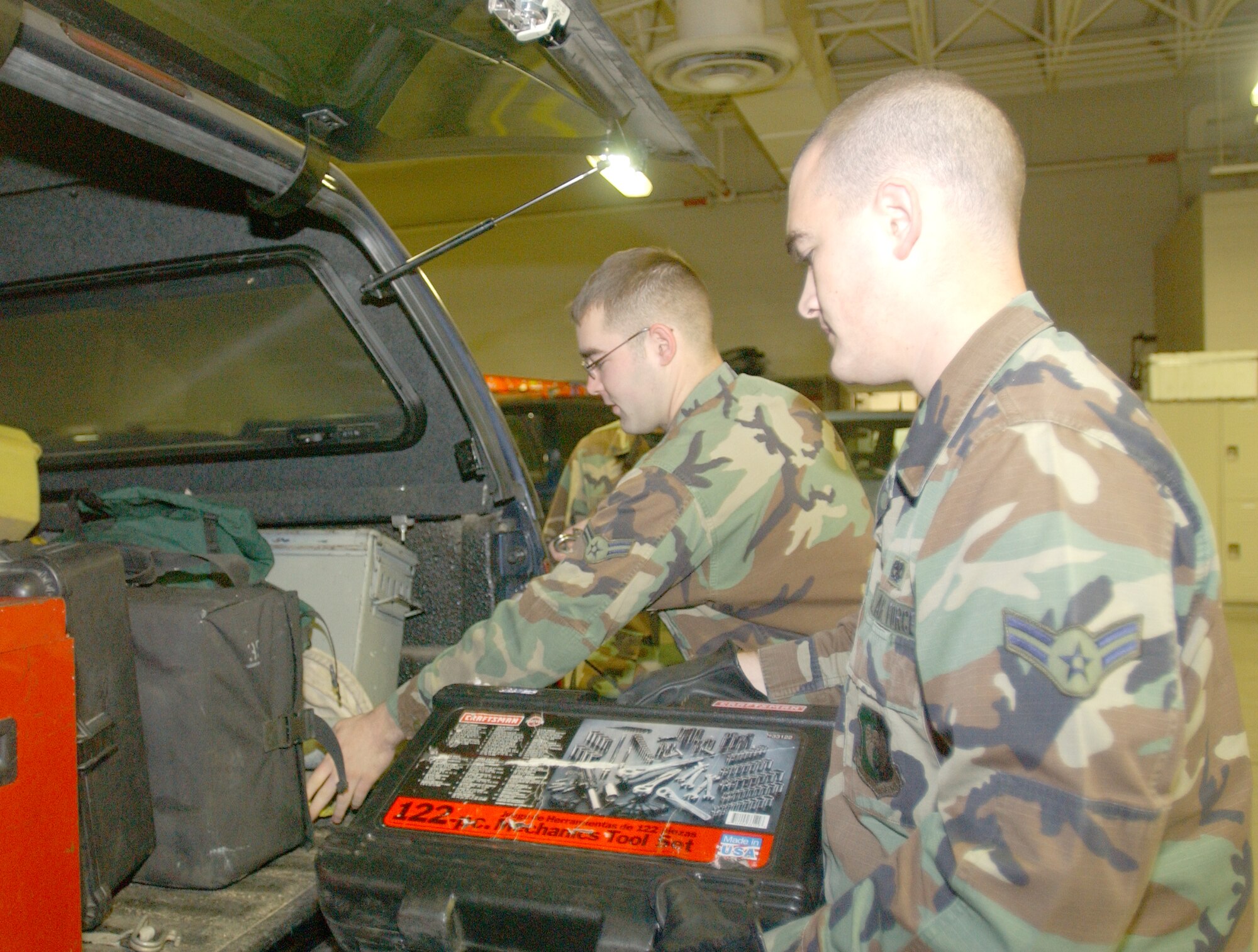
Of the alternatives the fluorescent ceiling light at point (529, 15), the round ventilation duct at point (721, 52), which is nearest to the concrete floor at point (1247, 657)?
the fluorescent ceiling light at point (529, 15)

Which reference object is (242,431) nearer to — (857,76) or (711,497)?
(711,497)

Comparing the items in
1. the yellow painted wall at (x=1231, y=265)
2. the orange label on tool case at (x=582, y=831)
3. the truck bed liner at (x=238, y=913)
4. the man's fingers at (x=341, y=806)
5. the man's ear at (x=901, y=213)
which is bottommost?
the truck bed liner at (x=238, y=913)

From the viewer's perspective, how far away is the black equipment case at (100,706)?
1.27m

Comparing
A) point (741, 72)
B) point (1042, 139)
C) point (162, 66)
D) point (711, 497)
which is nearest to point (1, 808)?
point (162, 66)

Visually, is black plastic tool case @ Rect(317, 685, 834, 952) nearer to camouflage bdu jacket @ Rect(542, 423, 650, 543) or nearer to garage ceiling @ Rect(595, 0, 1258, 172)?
camouflage bdu jacket @ Rect(542, 423, 650, 543)

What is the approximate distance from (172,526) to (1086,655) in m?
1.93

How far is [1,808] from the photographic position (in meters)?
1.05

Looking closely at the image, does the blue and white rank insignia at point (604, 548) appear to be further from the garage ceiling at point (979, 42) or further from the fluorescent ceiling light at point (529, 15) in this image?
the garage ceiling at point (979, 42)

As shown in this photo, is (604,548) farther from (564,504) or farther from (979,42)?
(979,42)

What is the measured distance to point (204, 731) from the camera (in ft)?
4.84

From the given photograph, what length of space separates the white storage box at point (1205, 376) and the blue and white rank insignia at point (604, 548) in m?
7.79

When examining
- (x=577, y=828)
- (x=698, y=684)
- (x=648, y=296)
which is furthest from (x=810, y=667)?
(x=648, y=296)

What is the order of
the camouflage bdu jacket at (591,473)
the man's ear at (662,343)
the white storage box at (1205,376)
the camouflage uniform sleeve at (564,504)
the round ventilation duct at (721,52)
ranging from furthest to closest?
the white storage box at (1205,376) → the round ventilation duct at (721,52) → the camouflage uniform sleeve at (564,504) → the camouflage bdu jacket at (591,473) → the man's ear at (662,343)

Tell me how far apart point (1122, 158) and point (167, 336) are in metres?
10.7
